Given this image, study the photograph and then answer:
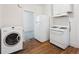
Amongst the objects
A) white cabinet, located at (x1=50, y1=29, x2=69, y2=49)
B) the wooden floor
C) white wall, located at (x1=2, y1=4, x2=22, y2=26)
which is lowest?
the wooden floor

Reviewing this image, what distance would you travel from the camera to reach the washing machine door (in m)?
1.60

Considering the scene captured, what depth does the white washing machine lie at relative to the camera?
5.03 ft

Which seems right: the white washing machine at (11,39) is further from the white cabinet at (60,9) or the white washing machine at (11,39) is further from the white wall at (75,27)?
the white wall at (75,27)

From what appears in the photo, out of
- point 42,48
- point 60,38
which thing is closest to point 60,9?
point 60,38

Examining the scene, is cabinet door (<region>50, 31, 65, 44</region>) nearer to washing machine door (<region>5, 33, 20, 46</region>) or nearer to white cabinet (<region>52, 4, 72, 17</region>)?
white cabinet (<region>52, 4, 72, 17</region>)

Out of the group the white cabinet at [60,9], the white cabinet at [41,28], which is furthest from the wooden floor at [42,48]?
the white cabinet at [60,9]

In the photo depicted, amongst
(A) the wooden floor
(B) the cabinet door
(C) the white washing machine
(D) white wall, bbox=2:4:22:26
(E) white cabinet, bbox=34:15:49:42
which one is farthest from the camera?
(E) white cabinet, bbox=34:15:49:42

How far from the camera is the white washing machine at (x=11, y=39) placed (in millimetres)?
1532

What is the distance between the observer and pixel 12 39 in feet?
5.51

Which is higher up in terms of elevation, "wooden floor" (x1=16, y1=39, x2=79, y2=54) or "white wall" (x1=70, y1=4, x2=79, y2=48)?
"white wall" (x1=70, y1=4, x2=79, y2=48)

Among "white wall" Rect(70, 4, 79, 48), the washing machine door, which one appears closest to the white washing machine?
the washing machine door

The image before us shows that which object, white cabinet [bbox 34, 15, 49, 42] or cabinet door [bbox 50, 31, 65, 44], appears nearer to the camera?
cabinet door [bbox 50, 31, 65, 44]

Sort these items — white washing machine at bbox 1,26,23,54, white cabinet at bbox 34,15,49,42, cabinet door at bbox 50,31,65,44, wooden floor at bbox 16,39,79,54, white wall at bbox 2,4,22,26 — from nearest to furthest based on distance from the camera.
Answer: white washing machine at bbox 1,26,23,54
white wall at bbox 2,4,22,26
wooden floor at bbox 16,39,79,54
cabinet door at bbox 50,31,65,44
white cabinet at bbox 34,15,49,42

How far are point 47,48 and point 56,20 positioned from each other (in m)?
0.67
